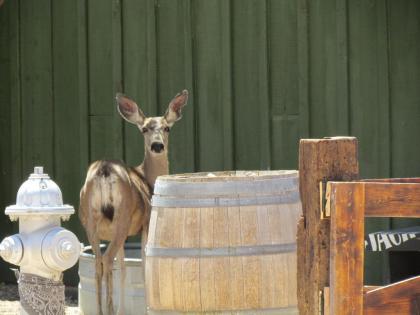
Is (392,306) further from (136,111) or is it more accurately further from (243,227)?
(136,111)

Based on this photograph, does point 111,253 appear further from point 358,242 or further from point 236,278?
point 358,242

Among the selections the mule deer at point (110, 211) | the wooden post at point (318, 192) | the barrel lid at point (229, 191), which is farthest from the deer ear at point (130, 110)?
the wooden post at point (318, 192)

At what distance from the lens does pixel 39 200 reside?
661 centimetres

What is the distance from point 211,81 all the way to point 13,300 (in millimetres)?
2864

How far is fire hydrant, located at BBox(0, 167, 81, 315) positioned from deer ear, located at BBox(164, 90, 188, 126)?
2.85 metres

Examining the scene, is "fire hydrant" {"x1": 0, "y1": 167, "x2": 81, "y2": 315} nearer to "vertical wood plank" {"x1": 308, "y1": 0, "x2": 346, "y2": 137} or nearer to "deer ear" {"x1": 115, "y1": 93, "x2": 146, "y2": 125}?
"deer ear" {"x1": 115, "y1": 93, "x2": 146, "y2": 125}

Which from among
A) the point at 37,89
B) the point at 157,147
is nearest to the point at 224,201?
the point at 157,147

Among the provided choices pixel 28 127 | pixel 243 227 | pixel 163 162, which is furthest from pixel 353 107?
pixel 243 227

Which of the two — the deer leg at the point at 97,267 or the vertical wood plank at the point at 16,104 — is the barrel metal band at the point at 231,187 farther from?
the vertical wood plank at the point at 16,104

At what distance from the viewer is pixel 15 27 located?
11.0 meters

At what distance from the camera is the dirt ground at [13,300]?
380 inches

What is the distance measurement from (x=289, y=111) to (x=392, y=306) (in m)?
6.08

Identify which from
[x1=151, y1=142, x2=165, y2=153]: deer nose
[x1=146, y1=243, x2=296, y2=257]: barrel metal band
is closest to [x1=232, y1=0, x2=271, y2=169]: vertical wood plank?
[x1=151, y1=142, x2=165, y2=153]: deer nose

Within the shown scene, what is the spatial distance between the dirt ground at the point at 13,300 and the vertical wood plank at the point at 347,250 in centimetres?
559
